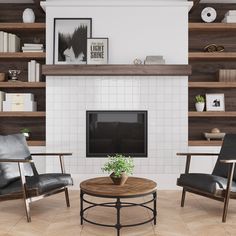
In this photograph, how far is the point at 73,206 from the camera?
13.4 feet

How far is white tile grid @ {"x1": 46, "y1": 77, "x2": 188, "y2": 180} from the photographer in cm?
509

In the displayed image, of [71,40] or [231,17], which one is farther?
[231,17]

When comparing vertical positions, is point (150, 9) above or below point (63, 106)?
above

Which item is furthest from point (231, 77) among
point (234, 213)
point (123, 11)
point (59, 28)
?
point (59, 28)

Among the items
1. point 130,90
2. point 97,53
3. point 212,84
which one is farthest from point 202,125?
point 97,53

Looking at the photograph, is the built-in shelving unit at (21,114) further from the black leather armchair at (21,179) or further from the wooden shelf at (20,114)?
the black leather armchair at (21,179)

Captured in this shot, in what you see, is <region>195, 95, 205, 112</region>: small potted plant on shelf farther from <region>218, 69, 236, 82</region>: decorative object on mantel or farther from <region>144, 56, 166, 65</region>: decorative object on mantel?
<region>144, 56, 166, 65</region>: decorative object on mantel

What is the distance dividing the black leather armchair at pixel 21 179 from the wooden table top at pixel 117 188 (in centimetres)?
42

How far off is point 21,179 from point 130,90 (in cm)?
232

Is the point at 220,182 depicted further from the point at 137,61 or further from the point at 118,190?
the point at 137,61

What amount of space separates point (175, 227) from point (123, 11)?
129 inches

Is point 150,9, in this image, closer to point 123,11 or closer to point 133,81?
point 123,11

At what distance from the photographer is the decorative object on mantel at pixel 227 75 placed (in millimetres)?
5293

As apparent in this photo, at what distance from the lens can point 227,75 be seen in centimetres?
529
